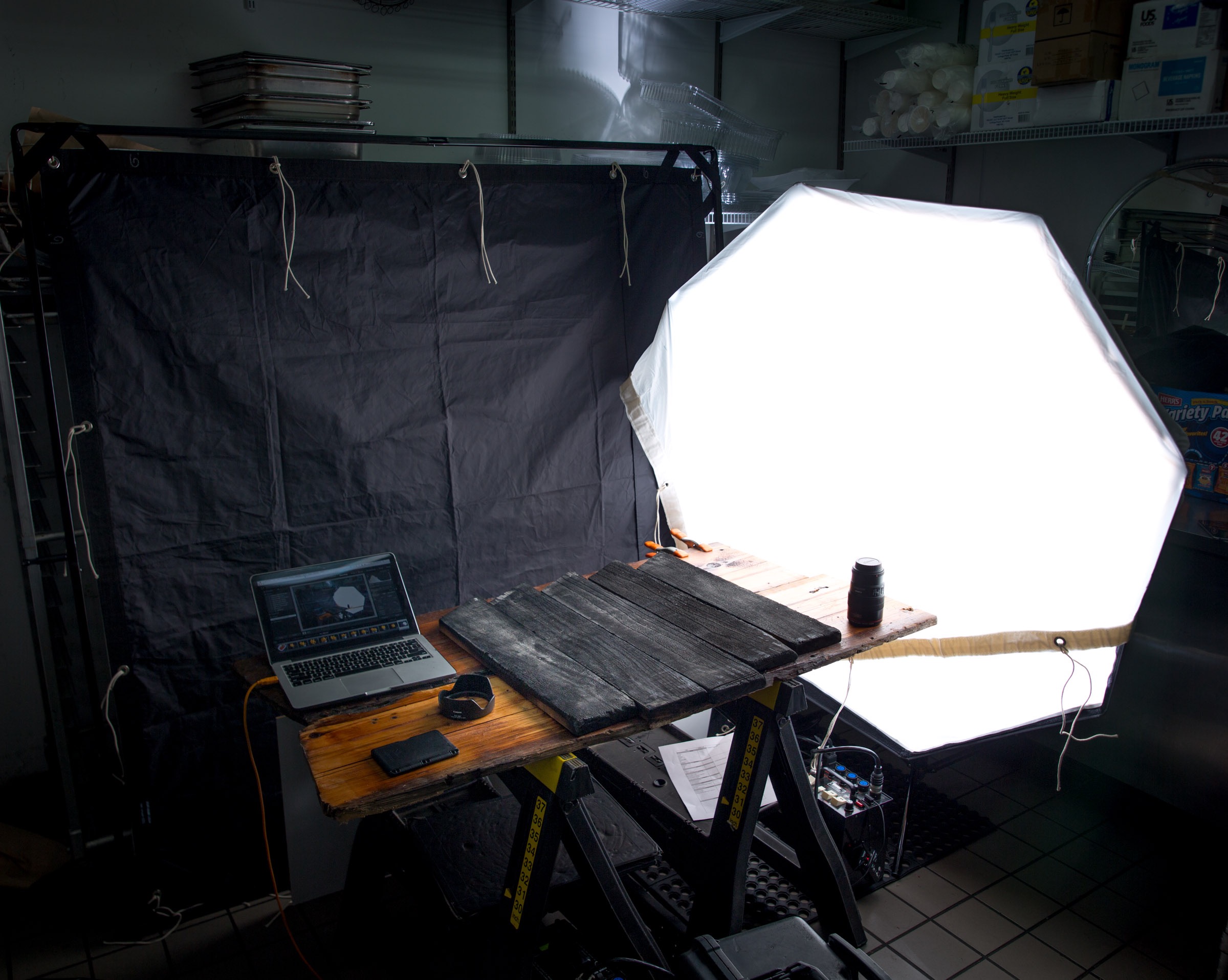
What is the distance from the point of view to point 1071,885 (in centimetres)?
240

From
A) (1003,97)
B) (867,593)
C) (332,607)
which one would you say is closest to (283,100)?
(332,607)

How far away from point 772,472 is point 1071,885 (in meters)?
1.34

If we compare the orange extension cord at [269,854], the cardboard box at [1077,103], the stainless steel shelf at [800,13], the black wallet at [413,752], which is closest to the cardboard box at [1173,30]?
the cardboard box at [1077,103]

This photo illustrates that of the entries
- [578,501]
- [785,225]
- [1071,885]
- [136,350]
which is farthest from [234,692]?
[1071,885]

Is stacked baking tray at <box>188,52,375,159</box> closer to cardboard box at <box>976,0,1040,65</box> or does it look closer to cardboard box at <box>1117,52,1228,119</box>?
cardboard box at <box>976,0,1040,65</box>

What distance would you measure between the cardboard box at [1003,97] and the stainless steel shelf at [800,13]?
0.52 metres

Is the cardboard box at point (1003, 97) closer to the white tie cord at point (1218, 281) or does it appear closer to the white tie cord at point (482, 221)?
the white tie cord at point (1218, 281)

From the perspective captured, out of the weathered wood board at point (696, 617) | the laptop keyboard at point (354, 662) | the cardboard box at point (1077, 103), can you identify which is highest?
the cardboard box at point (1077, 103)

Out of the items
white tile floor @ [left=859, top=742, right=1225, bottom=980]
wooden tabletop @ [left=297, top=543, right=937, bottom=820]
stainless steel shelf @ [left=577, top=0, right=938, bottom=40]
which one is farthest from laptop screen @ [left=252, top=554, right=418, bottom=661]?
stainless steel shelf @ [left=577, top=0, right=938, bottom=40]

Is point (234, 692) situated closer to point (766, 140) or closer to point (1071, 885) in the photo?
point (1071, 885)

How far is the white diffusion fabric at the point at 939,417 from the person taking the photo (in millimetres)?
1953

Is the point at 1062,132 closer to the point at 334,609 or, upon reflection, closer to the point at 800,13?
the point at 800,13

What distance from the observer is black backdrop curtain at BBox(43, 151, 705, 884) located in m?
2.09

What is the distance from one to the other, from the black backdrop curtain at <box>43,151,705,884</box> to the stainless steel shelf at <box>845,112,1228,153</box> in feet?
2.64
